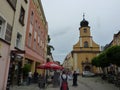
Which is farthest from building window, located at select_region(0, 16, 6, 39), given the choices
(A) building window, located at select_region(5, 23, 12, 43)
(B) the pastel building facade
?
(A) building window, located at select_region(5, 23, 12, 43)

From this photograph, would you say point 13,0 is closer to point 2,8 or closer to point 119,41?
point 2,8

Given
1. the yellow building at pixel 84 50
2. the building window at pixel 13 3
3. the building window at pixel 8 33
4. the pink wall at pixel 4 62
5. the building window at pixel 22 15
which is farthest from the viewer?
the yellow building at pixel 84 50

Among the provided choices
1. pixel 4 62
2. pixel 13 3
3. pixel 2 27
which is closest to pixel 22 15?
pixel 13 3

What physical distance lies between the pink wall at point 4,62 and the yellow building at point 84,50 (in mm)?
52431

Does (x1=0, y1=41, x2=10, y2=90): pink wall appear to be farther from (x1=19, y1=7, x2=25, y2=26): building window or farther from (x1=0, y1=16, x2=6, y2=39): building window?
(x1=19, y1=7, x2=25, y2=26): building window

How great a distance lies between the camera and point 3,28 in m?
10.6

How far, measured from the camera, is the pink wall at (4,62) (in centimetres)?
1034

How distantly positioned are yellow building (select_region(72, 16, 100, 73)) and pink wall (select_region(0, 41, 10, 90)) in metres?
52.4

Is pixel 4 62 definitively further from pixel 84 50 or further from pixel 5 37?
A: pixel 84 50

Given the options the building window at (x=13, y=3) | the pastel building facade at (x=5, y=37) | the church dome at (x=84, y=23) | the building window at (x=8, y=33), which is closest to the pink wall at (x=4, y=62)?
the pastel building facade at (x=5, y=37)

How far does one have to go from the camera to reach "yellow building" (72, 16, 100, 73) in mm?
62250

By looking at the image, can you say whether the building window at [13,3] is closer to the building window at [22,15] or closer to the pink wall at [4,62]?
the building window at [22,15]

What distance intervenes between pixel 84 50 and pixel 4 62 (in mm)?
54937

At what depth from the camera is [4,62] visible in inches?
424
